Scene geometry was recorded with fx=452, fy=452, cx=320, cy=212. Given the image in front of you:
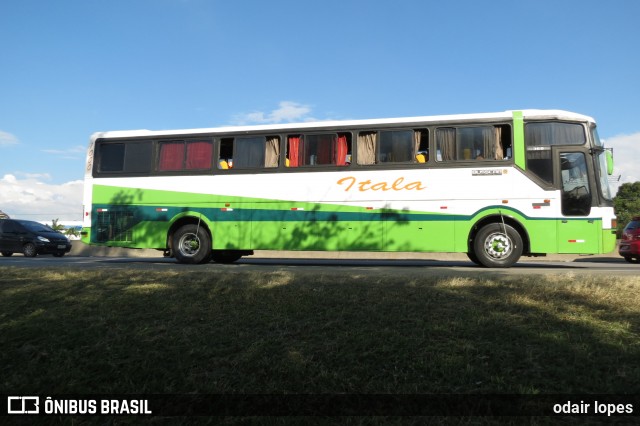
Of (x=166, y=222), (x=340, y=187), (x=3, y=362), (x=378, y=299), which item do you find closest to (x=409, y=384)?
(x=378, y=299)

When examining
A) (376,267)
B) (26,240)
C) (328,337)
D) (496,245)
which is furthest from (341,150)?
(26,240)

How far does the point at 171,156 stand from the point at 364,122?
17.8 feet

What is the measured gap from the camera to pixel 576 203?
10188mm

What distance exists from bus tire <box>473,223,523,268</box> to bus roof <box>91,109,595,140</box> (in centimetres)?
260

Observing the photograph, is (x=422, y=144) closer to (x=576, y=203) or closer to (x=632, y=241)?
(x=576, y=203)

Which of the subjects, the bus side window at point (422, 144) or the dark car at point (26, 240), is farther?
the dark car at point (26, 240)

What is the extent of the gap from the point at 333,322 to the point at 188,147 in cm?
896

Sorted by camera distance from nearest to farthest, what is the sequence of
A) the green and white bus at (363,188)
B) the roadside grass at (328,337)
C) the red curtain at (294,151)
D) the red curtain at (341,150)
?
1. the roadside grass at (328,337)
2. the green and white bus at (363,188)
3. the red curtain at (341,150)
4. the red curtain at (294,151)

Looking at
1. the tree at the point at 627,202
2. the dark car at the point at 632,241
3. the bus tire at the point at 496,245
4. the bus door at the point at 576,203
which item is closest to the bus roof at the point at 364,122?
the bus door at the point at 576,203

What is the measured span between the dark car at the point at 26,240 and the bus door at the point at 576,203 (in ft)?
61.2

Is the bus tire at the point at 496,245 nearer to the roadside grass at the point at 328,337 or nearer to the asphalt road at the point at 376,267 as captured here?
the asphalt road at the point at 376,267

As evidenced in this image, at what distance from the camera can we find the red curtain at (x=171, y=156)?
12.5 metres

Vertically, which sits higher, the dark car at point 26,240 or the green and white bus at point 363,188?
the green and white bus at point 363,188

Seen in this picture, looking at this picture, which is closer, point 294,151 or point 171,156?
point 294,151
